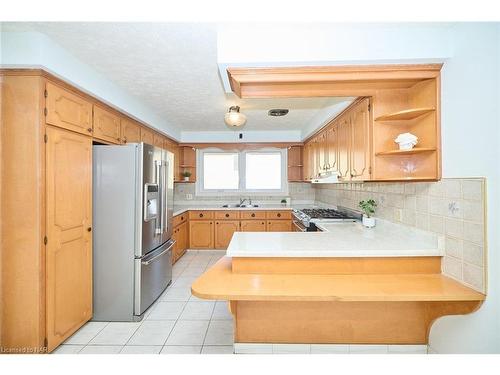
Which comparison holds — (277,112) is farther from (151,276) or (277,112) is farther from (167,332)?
(167,332)

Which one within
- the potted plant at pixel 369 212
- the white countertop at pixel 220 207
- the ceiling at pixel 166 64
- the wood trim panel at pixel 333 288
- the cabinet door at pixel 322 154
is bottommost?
the wood trim panel at pixel 333 288

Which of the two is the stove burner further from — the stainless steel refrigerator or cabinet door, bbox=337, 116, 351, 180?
the stainless steel refrigerator

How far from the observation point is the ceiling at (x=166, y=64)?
1.65 m

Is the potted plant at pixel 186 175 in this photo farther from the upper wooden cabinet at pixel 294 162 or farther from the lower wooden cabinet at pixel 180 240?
the upper wooden cabinet at pixel 294 162

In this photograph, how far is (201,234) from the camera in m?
4.81

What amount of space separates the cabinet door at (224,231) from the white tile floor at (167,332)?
194 cm

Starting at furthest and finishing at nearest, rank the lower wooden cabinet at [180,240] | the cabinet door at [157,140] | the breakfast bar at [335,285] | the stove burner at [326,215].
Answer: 1. the lower wooden cabinet at [180,240]
2. the cabinet door at [157,140]
3. the stove burner at [326,215]
4. the breakfast bar at [335,285]

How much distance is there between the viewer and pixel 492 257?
1345 mm

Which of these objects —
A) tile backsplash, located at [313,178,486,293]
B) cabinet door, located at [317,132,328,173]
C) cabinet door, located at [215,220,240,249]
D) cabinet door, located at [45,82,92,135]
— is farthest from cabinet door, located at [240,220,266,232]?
cabinet door, located at [45,82,92,135]

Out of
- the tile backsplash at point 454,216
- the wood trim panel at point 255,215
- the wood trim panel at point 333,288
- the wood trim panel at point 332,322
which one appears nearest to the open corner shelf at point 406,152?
the tile backsplash at point 454,216

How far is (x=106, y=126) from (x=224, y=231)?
2.97 m

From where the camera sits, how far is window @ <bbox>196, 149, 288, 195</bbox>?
530 centimetres

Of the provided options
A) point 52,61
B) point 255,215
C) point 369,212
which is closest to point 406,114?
point 369,212

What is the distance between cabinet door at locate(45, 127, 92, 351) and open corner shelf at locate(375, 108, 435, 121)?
259 cm
